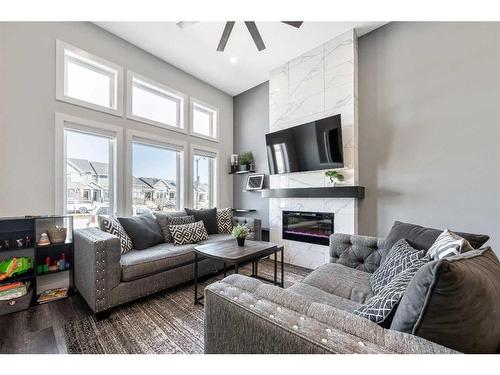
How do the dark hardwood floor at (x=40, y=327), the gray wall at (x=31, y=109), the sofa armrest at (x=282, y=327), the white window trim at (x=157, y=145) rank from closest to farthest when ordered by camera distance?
the sofa armrest at (x=282, y=327) < the dark hardwood floor at (x=40, y=327) < the gray wall at (x=31, y=109) < the white window trim at (x=157, y=145)

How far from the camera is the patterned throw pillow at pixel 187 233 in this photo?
285 cm

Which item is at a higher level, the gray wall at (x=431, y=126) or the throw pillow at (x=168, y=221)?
the gray wall at (x=431, y=126)

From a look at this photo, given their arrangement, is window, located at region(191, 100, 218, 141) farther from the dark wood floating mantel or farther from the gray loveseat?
the gray loveseat

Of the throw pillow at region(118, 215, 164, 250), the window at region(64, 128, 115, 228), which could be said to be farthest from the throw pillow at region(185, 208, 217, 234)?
the window at region(64, 128, 115, 228)

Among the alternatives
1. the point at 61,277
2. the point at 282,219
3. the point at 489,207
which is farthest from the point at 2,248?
the point at 489,207

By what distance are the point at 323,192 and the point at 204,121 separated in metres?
2.87

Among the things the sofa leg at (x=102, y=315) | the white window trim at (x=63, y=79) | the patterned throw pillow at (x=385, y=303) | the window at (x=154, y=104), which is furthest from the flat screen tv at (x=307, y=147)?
the sofa leg at (x=102, y=315)

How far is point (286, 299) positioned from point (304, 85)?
3390 millimetres

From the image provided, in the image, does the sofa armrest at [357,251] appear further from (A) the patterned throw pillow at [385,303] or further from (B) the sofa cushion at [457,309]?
(B) the sofa cushion at [457,309]

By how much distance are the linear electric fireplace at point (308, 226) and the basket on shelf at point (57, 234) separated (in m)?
2.99

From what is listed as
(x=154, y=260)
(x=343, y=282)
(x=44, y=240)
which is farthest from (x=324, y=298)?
(x=44, y=240)

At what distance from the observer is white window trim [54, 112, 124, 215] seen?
8.11 ft

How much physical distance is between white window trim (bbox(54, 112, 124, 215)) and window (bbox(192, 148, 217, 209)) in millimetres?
1306
